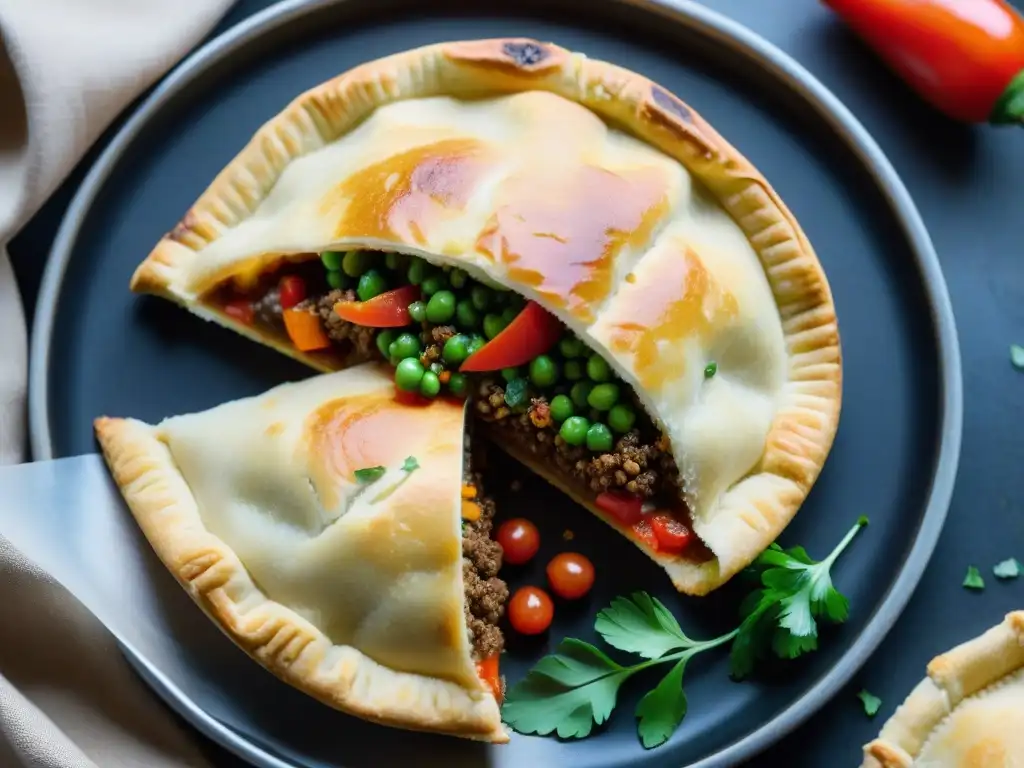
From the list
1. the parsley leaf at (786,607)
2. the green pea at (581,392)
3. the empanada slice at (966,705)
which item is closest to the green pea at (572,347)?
the green pea at (581,392)

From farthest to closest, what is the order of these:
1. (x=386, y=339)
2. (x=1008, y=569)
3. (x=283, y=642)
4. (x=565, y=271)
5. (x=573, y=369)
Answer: (x=1008, y=569), (x=386, y=339), (x=573, y=369), (x=283, y=642), (x=565, y=271)

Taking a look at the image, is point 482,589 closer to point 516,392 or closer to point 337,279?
point 516,392

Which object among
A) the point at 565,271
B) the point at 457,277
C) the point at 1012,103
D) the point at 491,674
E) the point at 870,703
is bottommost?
the point at 491,674

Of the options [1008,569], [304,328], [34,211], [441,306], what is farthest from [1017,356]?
[34,211]

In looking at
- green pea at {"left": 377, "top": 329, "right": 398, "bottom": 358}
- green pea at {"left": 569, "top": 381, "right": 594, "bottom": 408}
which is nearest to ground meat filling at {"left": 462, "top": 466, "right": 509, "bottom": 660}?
green pea at {"left": 569, "top": 381, "right": 594, "bottom": 408}

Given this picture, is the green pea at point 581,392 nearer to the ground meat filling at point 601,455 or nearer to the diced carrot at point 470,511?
the ground meat filling at point 601,455

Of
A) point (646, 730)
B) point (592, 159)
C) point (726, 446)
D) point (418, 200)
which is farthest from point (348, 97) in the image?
point (646, 730)

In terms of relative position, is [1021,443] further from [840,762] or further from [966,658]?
[840,762]
